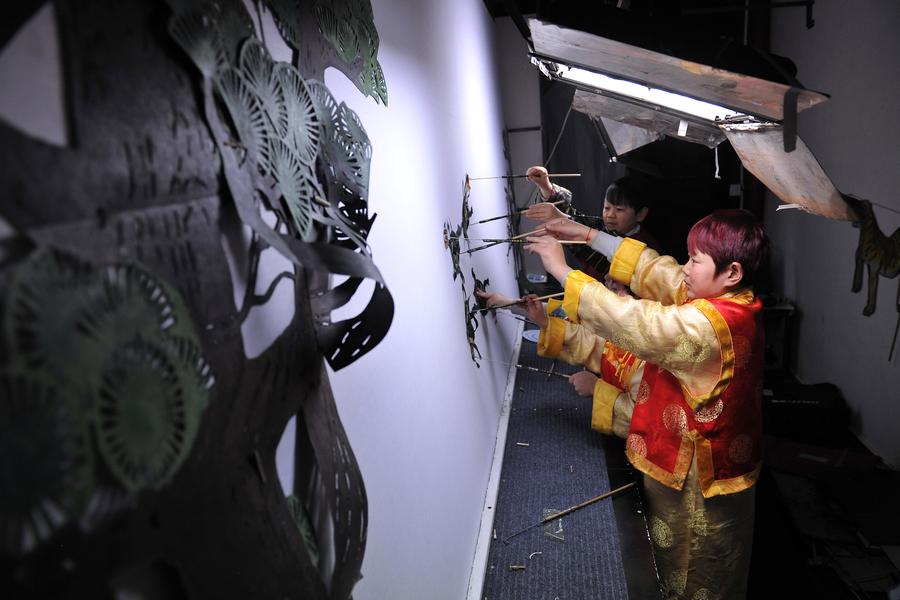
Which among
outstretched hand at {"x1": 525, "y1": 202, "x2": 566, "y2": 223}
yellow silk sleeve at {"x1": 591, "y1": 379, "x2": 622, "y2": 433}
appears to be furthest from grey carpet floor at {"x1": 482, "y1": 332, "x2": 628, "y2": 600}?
outstretched hand at {"x1": 525, "y1": 202, "x2": 566, "y2": 223}

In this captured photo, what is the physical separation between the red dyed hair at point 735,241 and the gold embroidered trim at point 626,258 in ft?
0.99

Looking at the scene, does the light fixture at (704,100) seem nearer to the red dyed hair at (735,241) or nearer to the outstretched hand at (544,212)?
the red dyed hair at (735,241)

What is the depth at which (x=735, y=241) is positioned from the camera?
4.40 feet

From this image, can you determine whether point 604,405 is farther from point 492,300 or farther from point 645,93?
point 645,93

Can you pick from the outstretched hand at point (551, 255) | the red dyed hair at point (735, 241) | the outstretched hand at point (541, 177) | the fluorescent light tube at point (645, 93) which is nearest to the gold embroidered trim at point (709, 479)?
the red dyed hair at point (735, 241)

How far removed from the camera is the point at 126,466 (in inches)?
10.9

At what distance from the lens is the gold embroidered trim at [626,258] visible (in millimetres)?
1701

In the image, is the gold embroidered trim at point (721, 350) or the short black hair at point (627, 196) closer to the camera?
the gold embroidered trim at point (721, 350)

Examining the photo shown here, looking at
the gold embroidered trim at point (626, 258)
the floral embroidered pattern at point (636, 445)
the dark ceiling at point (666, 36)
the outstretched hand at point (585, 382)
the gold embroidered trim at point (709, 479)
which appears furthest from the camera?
the outstretched hand at point (585, 382)

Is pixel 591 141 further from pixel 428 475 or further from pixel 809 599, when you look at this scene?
pixel 428 475

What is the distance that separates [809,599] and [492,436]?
1.26 m

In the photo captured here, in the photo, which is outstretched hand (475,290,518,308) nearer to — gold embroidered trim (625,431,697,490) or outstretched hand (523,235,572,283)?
outstretched hand (523,235,572,283)

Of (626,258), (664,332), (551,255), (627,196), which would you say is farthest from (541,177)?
(664,332)

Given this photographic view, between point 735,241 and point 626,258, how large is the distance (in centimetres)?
39
